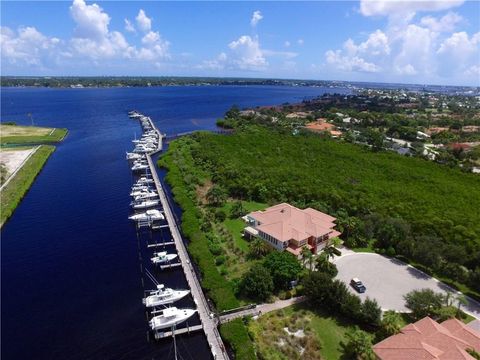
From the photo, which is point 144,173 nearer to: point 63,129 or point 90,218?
point 90,218

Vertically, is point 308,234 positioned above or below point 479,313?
above

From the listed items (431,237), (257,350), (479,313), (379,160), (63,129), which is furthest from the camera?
(63,129)

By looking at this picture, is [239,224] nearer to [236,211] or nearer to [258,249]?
[236,211]

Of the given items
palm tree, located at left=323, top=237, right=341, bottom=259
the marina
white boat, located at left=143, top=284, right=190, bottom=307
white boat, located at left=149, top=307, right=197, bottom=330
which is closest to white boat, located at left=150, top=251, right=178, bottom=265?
the marina

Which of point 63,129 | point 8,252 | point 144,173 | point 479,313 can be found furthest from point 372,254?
point 63,129

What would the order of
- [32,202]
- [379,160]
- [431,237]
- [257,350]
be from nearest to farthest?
→ [257,350] → [431,237] → [32,202] → [379,160]

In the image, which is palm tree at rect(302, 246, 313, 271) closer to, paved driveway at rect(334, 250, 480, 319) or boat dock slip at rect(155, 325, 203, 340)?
paved driveway at rect(334, 250, 480, 319)

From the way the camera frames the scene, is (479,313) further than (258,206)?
No

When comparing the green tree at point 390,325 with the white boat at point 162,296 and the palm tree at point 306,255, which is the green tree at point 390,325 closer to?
the palm tree at point 306,255

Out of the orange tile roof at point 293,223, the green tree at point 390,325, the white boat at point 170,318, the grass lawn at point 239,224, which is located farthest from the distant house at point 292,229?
the white boat at point 170,318
